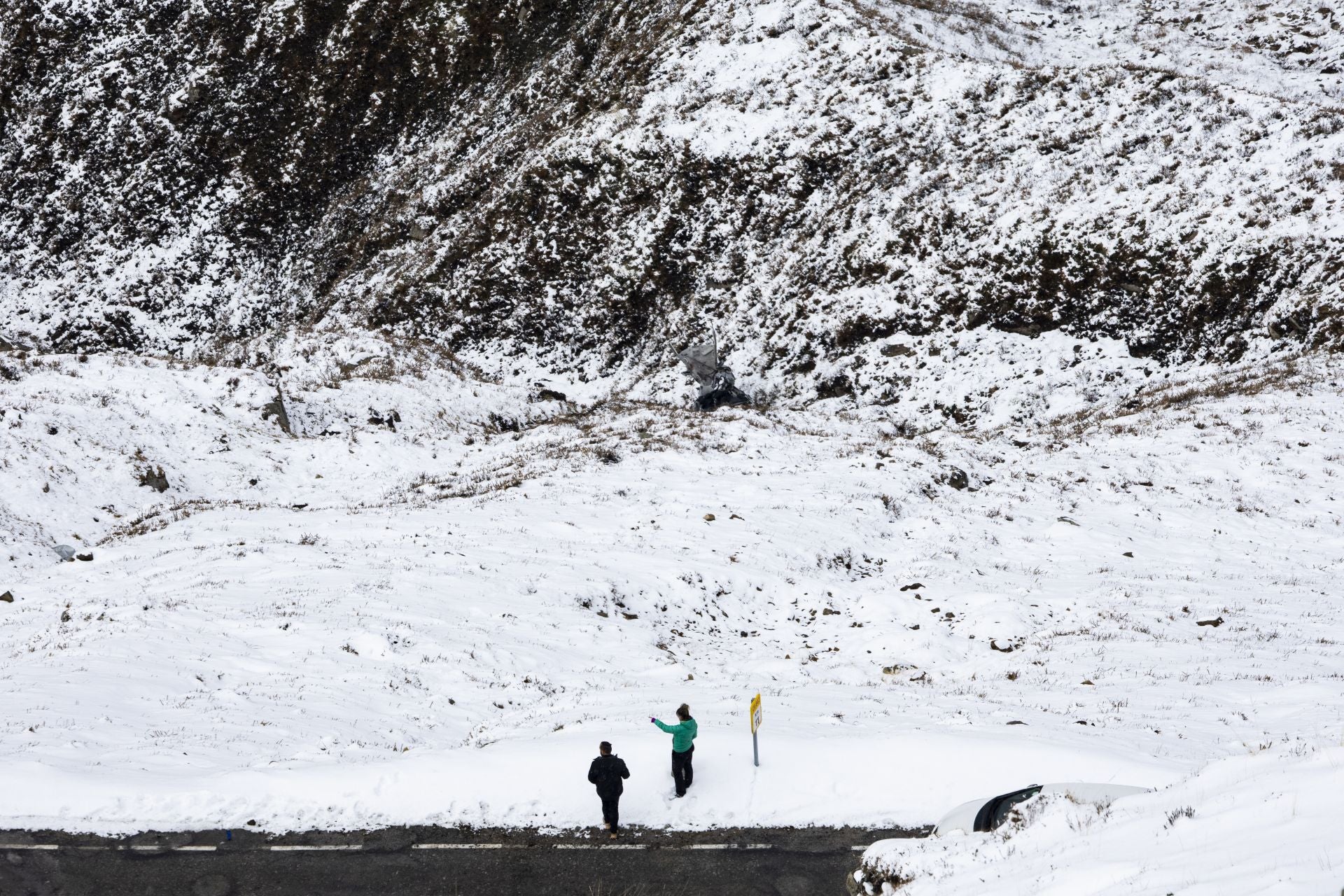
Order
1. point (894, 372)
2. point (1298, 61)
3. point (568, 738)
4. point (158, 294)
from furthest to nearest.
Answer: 1. point (158, 294)
2. point (1298, 61)
3. point (894, 372)
4. point (568, 738)

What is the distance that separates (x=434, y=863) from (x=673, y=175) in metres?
33.1

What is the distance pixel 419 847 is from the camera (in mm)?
9648

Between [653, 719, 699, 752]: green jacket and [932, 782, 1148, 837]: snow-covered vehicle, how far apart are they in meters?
2.98

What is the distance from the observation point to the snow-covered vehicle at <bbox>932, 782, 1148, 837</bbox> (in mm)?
7816

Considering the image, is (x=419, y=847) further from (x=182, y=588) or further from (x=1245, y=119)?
(x=1245, y=119)

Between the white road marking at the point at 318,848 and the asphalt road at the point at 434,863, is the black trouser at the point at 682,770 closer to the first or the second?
the asphalt road at the point at 434,863

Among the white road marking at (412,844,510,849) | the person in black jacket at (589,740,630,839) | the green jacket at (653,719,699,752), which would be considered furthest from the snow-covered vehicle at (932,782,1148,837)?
the white road marking at (412,844,510,849)

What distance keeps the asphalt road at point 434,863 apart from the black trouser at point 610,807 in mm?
220

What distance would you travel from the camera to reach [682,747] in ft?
33.7

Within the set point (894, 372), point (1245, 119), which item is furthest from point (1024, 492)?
point (1245, 119)

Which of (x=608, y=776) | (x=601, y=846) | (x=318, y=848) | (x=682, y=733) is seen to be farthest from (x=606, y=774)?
(x=318, y=848)

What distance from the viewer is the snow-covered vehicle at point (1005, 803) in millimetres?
7816

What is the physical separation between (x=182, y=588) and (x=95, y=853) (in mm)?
8028

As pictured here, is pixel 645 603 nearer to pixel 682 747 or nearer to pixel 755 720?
pixel 682 747
